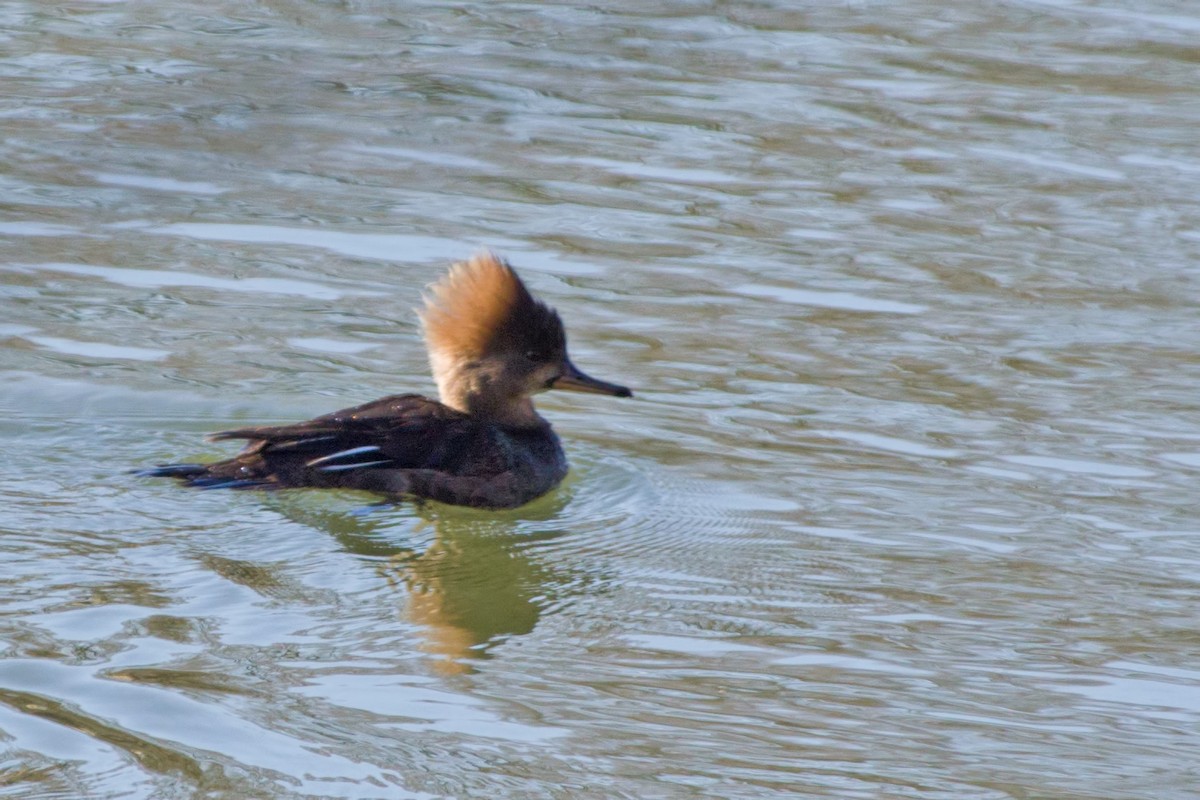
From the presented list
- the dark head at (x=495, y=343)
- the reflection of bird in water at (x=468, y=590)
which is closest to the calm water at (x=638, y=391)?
the reflection of bird in water at (x=468, y=590)

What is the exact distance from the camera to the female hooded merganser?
7055 millimetres

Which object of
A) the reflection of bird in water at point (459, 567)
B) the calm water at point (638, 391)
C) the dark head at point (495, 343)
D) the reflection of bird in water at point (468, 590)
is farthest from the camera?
the dark head at point (495, 343)

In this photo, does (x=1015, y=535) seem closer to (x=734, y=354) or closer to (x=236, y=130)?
(x=734, y=354)

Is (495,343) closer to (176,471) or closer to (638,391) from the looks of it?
(638,391)

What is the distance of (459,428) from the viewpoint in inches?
294

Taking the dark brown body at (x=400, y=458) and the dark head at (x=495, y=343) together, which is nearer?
the dark brown body at (x=400, y=458)

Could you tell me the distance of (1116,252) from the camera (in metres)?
9.88

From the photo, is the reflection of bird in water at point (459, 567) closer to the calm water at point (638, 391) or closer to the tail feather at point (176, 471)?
the calm water at point (638, 391)

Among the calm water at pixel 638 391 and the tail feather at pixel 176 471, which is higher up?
the calm water at pixel 638 391

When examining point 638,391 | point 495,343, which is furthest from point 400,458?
point 638,391

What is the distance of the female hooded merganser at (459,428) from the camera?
705 centimetres

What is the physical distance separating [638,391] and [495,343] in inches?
39.2

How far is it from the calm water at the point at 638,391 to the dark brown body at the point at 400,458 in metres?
0.11

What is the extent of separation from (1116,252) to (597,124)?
358cm
